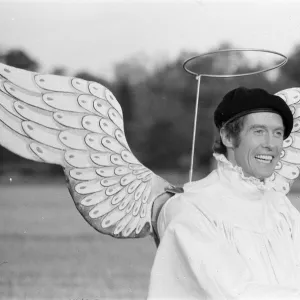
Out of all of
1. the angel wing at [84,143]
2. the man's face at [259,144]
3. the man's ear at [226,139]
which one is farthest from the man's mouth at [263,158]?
the angel wing at [84,143]

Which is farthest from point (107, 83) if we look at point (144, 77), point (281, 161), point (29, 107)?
point (281, 161)

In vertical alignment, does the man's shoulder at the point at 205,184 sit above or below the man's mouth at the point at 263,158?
below

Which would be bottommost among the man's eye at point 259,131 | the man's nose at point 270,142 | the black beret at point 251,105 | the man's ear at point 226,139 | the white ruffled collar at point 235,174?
the white ruffled collar at point 235,174

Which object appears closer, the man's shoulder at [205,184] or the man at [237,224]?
the man at [237,224]

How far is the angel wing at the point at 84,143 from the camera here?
2.12 meters

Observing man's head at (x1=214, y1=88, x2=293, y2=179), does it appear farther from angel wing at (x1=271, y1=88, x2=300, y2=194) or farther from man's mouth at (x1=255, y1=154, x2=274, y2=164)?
angel wing at (x1=271, y1=88, x2=300, y2=194)

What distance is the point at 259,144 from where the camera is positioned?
203cm

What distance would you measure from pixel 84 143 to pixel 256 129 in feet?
2.12

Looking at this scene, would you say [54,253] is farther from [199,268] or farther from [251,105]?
[251,105]

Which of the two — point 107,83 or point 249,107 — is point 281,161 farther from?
point 107,83

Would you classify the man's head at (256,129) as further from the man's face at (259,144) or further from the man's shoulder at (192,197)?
the man's shoulder at (192,197)

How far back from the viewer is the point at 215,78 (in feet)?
7.63

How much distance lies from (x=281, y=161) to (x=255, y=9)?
2.14 feet

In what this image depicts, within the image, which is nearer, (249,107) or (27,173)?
(249,107)
